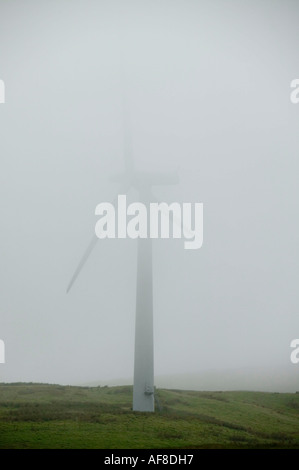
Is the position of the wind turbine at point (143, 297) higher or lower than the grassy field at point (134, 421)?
higher

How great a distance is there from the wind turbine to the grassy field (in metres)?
2.91

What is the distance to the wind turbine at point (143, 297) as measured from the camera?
54188mm

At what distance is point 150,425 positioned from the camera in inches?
1762

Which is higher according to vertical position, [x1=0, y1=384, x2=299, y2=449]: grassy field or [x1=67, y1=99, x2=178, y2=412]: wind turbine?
[x1=67, y1=99, x2=178, y2=412]: wind turbine

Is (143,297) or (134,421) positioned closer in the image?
(134,421)

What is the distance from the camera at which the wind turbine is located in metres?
54.2

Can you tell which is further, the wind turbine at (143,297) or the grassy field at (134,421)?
the wind turbine at (143,297)

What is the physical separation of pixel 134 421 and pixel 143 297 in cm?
1577

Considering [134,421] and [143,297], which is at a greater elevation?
[143,297]

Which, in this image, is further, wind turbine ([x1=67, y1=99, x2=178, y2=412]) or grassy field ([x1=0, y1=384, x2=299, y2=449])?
wind turbine ([x1=67, y1=99, x2=178, y2=412])

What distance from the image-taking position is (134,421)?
46.1 metres

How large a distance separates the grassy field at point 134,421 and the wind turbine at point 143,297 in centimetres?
291
